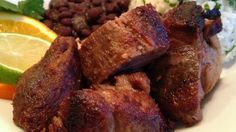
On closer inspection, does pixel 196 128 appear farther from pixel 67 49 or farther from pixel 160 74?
pixel 67 49

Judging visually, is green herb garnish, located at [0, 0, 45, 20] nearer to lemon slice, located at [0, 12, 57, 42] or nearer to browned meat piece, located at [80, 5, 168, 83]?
lemon slice, located at [0, 12, 57, 42]

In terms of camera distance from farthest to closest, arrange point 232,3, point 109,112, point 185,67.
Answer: point 232,3
point 185,67
point 109,112

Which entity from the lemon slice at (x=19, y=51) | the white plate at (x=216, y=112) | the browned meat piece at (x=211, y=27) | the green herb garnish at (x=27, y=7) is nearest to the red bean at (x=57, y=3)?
the green herb garnish at (x=27, y=7)

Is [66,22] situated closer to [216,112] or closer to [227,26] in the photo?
[227,26]

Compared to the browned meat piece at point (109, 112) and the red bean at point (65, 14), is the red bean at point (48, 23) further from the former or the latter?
the browned meat piece at point (109, 112)

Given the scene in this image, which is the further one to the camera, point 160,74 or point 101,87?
point 160,74

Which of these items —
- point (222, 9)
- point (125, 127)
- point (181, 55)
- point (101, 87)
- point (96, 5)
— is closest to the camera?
point (125, 127)

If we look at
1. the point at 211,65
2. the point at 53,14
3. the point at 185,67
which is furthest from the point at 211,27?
the point at 53,14

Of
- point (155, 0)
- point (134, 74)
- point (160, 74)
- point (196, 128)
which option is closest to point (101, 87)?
point (134, 74)
